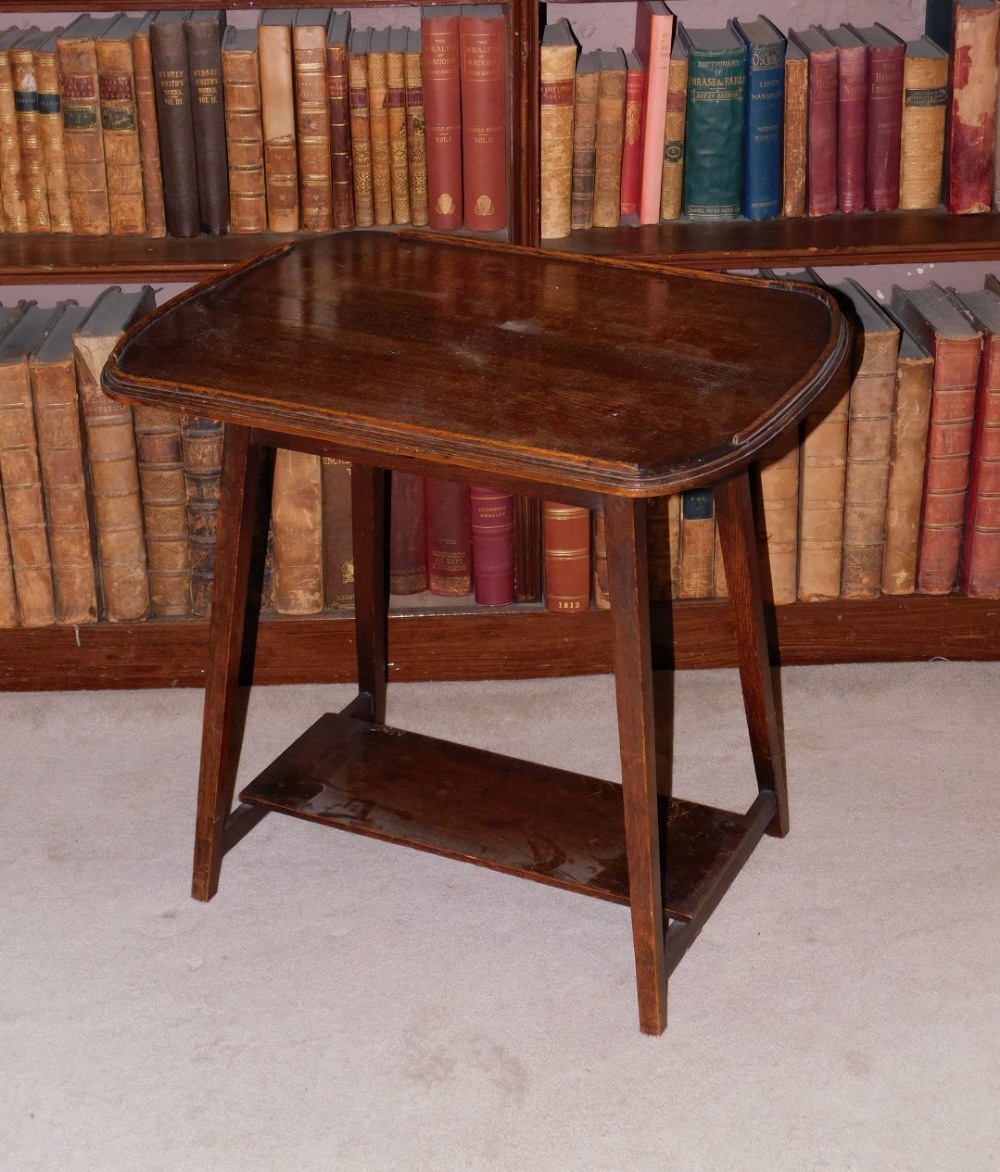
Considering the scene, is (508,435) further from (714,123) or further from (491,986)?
(714,123)

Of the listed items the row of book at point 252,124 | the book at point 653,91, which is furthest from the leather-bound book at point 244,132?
the book at point 653,91

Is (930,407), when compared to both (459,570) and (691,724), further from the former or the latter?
(459,570)

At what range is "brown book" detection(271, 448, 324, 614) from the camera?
2418mm

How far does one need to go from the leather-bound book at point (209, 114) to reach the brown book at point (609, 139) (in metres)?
0.55

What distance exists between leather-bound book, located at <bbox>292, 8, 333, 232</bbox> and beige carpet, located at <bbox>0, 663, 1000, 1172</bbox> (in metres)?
0.80

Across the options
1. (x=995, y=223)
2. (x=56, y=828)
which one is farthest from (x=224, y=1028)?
(x=995, y=223)

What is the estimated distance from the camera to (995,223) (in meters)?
2.33

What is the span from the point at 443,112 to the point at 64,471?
2.56ft

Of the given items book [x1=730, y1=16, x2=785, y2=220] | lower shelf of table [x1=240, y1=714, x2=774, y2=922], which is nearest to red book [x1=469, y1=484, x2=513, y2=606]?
lower shelf of table [x1=240, y1=714, x2=774, y2=922]

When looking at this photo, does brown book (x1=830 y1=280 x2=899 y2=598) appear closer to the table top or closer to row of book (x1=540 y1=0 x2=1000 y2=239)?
row of book (x1=540 y1=0 x2=1000 y2=239)

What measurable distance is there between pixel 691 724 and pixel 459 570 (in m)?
0.45

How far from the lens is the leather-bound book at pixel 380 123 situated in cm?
226

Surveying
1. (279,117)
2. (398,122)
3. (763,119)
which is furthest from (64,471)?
(763,119)

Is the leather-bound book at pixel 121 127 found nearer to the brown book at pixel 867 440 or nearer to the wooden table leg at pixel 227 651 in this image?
the wooden table leg at pixel 227 651
